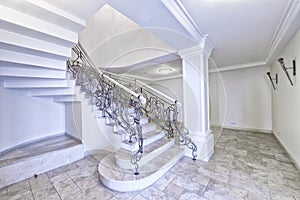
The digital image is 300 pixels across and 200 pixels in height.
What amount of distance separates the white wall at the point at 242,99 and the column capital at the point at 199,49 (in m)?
2.68

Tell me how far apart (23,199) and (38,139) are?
1.79m

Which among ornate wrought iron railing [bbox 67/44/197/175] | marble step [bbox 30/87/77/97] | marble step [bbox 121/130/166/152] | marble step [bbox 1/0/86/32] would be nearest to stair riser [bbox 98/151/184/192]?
marble step [bbox 121/130/166/152]

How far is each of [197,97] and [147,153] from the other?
1352 millimetres

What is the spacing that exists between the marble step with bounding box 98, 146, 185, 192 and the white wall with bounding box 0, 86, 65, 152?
6.63 feet

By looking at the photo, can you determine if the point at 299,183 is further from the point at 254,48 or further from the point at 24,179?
the point at 24,179

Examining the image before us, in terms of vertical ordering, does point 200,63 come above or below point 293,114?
above

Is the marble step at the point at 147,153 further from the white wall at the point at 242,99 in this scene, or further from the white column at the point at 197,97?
the white wall at the point at 242,99

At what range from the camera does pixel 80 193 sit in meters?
1.61

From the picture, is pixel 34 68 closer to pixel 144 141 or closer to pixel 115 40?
pixel 144 141

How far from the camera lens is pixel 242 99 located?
436cm

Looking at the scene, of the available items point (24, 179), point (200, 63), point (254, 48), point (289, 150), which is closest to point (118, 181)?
point (24, 179)

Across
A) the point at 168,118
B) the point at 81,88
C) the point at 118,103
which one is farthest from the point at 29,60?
the point at 168,118

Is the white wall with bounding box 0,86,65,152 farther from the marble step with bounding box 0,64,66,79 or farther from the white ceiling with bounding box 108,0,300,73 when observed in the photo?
the white ceiling with bounding box 108,0,300,73

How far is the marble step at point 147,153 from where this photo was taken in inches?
74.7
